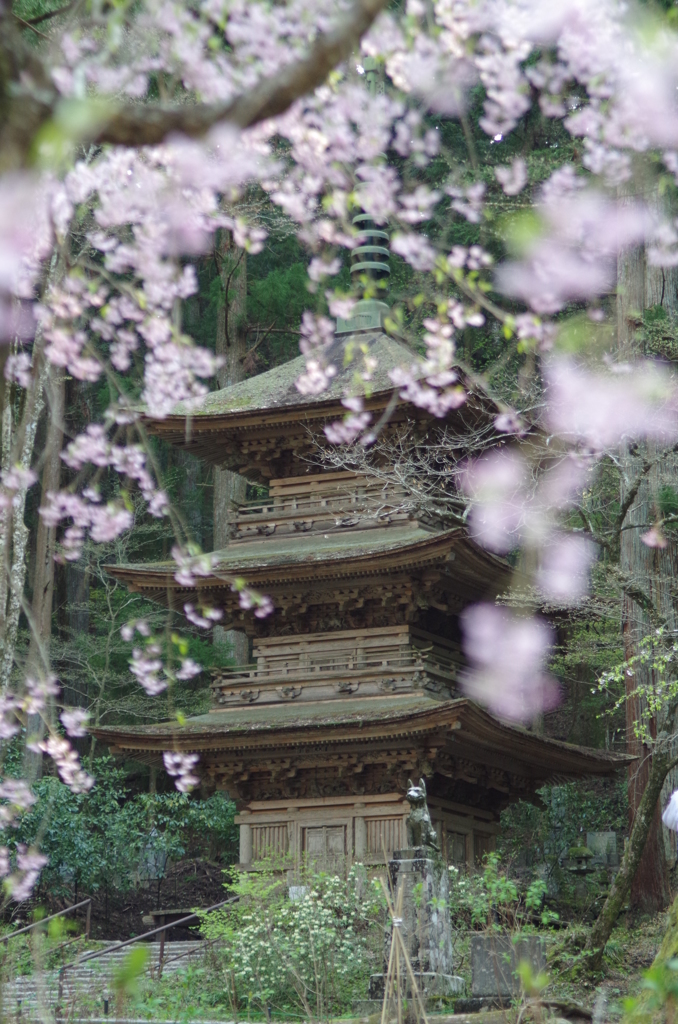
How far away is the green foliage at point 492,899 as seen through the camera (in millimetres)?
10734

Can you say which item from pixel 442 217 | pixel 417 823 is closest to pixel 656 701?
pixel 417 823

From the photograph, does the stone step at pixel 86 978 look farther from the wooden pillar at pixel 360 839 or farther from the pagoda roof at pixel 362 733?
the pagoda roof at pixel 362 733

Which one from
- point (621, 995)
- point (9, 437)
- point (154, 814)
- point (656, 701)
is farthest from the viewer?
point (154, 814)

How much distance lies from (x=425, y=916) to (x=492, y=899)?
0.65m

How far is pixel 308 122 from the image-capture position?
25.3ft

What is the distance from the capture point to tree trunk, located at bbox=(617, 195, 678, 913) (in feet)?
55.0

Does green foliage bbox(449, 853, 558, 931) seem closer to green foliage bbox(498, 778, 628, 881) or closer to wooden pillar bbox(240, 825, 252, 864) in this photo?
wooden pillar bbox(240, 825, 252, 864)

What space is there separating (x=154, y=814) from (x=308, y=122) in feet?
57.0

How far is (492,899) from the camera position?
37.4ft

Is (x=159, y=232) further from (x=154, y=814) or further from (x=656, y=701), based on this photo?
(x=154, y=814)

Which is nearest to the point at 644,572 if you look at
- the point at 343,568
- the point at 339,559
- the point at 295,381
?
the point at 343,568

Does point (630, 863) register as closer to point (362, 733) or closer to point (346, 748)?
point (362, 733)

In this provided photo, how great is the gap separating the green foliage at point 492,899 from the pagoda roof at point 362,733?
5.95 ft

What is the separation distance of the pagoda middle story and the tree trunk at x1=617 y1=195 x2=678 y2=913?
951 millimetres
